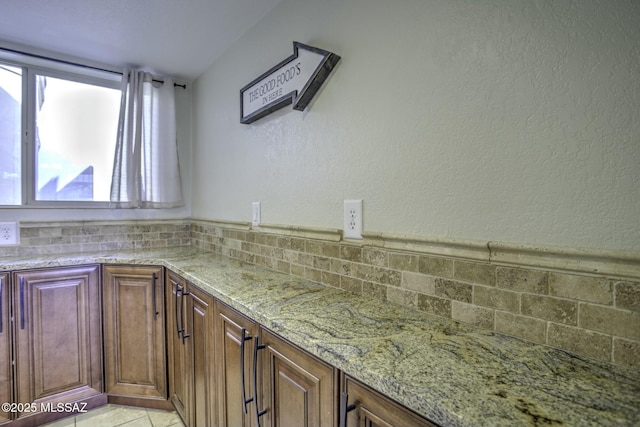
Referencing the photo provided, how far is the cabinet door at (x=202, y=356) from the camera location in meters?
1.34

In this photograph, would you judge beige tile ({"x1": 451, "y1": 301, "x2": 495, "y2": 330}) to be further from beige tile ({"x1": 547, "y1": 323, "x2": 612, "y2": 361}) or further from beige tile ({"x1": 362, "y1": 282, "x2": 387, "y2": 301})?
beige tile ({"x1": 362, "y1": 282, "x2": 387, "y2": 301})

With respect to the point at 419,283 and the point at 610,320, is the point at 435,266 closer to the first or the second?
the point at 419,283

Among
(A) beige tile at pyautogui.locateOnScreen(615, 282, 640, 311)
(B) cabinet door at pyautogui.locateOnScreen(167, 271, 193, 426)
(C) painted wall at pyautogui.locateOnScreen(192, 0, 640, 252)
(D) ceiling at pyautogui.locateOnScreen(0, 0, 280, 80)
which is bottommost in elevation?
(B) cabinet door at pyautogui.locateOnScreen(167, 271, 193, 426)

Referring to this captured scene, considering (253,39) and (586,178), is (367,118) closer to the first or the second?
(586,178)

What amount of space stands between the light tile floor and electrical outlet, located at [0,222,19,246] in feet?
3.74

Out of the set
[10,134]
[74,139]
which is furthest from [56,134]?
[10,134]

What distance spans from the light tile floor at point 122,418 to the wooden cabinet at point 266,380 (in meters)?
0.83

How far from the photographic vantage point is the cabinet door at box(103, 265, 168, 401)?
73.9 inches

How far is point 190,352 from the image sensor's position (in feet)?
5.11

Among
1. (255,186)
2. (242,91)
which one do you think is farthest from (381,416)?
(242,91)

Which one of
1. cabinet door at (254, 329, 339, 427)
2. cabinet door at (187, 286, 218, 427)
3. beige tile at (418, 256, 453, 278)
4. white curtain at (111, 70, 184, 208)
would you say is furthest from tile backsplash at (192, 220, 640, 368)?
white curtain at (111, 70, 184, 208)

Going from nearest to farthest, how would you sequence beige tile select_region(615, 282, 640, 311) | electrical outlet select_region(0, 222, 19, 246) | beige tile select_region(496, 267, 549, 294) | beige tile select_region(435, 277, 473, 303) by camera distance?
1. beige tile select_region(615, 282, 640, 311)
2. beige tile select_region(496, 267, 549, 294)
3. beige tile select_region(435, 277, 473, 303)
4. electrical outlet select_region(0, 222, 19, 246)

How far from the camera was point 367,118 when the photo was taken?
1.17 metres

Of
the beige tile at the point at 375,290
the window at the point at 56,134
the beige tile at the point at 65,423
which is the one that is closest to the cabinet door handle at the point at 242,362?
the beige tile at the point at 375,290
